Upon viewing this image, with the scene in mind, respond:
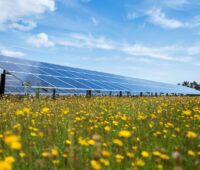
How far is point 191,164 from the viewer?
10.9ft

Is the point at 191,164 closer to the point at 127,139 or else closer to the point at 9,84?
the point at 127,139

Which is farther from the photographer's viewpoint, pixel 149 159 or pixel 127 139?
pixel 127 139

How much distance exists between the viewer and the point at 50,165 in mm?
3244

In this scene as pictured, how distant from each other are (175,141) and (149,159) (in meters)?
1.05

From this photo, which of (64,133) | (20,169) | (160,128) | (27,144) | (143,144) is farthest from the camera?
(160,128)

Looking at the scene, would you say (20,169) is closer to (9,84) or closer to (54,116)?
(54,116)

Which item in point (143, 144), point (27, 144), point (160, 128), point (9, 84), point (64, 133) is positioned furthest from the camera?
point (9, 84)

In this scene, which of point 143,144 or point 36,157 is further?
point 143,144

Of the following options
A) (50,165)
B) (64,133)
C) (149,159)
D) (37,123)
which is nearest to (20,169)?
(50,165)

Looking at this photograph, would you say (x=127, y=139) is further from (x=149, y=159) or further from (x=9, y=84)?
(x=9, y=84)

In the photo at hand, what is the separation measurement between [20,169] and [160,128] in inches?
99.3

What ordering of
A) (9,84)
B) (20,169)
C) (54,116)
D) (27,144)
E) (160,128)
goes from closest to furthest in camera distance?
1. (20,169)
2. (27,144)
3. (160,128)
4. (54,116)
5. (9,84)

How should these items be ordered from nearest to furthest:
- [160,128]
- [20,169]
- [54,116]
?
[20,169] → [160,128] → [54,116]

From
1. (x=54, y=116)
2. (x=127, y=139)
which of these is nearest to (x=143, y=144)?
(x=127, y=139)
